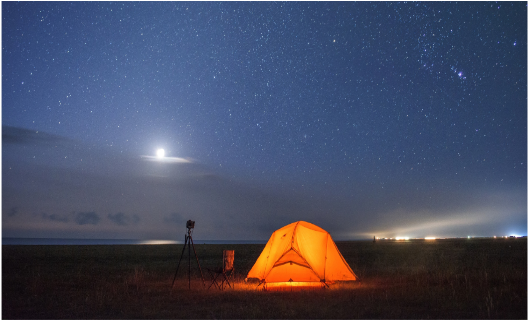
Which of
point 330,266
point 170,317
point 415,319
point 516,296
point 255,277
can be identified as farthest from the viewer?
point 255,277

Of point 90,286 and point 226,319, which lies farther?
point 90,286

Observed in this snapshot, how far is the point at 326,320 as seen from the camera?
7879 millimetres

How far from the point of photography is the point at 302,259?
43.4 feet

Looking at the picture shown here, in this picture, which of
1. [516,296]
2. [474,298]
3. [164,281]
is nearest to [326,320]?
[474,298]

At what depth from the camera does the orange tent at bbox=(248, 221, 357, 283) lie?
13.2 meters

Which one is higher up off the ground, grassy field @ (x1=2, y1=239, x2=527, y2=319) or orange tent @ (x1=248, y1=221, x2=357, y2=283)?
orange tent @ (x1=248, y1=221, x2=357, y2=283)

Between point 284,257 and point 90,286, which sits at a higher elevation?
point 284,257

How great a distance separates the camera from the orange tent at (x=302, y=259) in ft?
43.3

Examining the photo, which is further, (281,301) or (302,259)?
(302,259)

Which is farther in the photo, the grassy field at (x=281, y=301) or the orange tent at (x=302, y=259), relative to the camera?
the orange tent at (x=302, y=259)

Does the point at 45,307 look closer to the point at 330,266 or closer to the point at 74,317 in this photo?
the point at 74,317

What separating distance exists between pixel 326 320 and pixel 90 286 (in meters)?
9.30

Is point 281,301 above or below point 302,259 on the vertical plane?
below

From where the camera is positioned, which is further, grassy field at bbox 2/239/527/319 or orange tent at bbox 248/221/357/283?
orange tent at bbox 248/221/357/283
